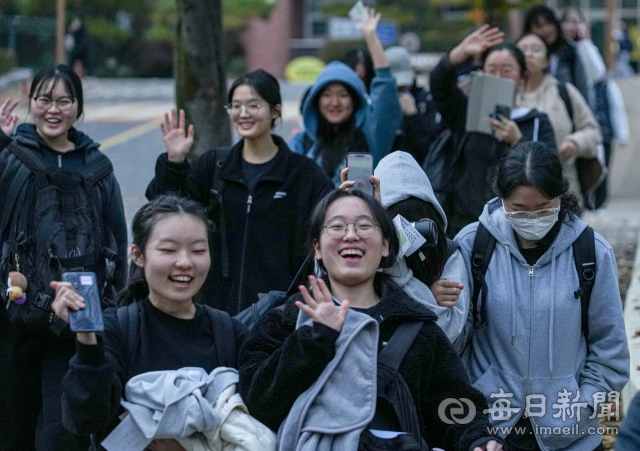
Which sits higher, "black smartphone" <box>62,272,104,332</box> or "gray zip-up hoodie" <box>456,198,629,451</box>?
"black smartphone" <box>62,272,104,332</box>

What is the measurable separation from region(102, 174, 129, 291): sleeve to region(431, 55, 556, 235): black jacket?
6.82 feet

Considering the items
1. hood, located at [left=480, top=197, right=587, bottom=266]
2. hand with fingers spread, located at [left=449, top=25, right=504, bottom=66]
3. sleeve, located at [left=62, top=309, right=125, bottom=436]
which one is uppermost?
hand with fingers spread, located at [left=449, top=25, right=504, bottom=66]

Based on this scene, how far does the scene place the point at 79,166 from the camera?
4.73 meters

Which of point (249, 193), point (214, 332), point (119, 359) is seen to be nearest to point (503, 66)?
point (249, 193)

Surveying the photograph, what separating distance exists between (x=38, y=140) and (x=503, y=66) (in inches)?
116

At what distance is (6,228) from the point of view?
4.55 metres

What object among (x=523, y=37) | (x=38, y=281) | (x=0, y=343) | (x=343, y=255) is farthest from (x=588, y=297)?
(x=523, y=37)

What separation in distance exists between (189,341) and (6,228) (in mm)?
1472

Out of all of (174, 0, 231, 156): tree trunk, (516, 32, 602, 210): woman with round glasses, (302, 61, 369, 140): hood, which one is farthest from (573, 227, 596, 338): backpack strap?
(174, 0, 231, 156): tree trunk

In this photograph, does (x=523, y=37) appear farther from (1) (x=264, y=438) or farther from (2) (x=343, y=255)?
(1) (x=264, y=438)

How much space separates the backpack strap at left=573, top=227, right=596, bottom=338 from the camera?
384cm

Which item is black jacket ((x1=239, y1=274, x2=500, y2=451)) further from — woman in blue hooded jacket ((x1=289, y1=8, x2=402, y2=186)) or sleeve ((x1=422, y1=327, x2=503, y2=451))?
woman in blue hooded jacket ((x1=289, y1=8, x2=402, y2=186))

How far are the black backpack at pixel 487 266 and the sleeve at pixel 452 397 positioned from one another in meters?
0.65

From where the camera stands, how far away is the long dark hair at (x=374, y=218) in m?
3.46
